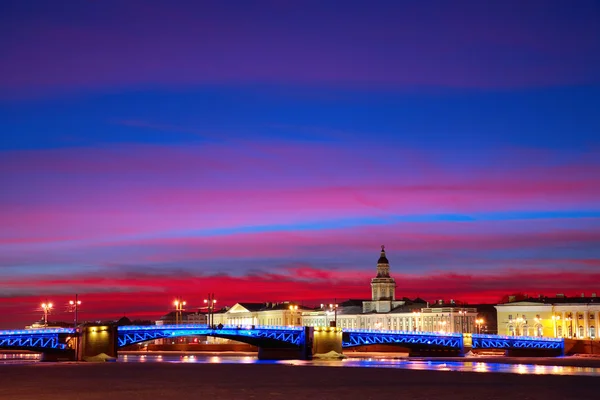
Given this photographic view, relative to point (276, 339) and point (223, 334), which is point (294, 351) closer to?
point (276, 339)

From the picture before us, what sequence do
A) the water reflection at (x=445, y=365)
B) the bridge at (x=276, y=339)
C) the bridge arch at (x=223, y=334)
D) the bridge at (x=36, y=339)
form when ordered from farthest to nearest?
the bridge arch at (x=223, y=334)
the bridge at (x=276, y=339)
the bridge at (x=36, y=339)
the water reflection at (x=445, y=365)

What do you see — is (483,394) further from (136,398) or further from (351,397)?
(136,398)

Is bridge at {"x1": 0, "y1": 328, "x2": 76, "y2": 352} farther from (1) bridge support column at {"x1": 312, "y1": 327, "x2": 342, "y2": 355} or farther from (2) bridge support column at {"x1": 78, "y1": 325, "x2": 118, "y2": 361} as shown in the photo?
(1) bridge support column at {"x1": 312, "y1": 327, "x2": 342, "y2": 355}

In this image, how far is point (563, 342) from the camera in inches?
5704

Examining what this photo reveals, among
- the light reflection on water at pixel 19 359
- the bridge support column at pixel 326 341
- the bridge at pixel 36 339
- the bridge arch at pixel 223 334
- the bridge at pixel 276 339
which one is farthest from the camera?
the bridge support column at pixel 326 341

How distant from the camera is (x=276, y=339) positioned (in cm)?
12081

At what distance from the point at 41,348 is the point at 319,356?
99.5 feet

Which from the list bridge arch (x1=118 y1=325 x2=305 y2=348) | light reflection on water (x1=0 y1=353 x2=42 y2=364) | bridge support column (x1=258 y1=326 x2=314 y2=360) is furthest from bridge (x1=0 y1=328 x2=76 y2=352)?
bridge support column (x1=258 y1=326 x2=314 y2=360)

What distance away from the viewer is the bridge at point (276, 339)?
4230 inches

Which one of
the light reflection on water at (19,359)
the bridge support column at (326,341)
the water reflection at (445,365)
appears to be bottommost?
the water reflection at (445,365)

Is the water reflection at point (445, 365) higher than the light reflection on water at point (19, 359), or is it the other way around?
the light reflection on water at point (19, 359)

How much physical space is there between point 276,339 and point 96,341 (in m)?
21.8

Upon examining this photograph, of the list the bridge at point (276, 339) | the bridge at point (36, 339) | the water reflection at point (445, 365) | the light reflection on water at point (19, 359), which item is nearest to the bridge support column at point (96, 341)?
the bridge at point (276, 339)

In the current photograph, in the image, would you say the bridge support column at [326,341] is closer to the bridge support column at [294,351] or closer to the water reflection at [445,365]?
the bridge support column at [294,351]
